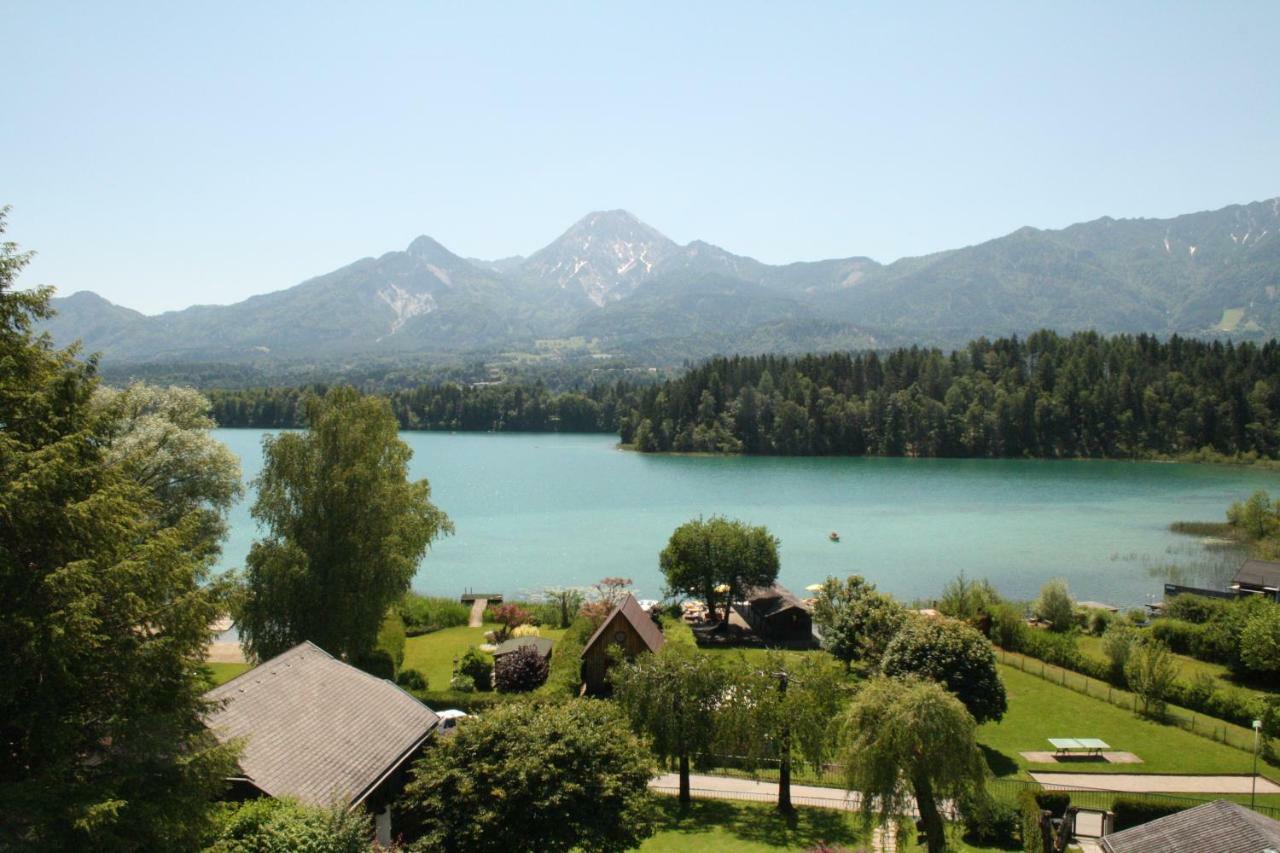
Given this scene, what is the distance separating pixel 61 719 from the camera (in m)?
10.5

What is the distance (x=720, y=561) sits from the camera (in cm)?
4112

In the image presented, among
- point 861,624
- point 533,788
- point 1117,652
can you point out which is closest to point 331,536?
point 533,788

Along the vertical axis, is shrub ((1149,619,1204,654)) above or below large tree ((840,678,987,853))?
below

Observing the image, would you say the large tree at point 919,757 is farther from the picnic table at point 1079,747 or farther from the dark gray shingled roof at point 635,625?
the dark gray shingled roof at point 635,625

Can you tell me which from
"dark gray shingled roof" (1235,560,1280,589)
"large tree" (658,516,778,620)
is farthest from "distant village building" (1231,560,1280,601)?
"large tree" (658,516,778,620)

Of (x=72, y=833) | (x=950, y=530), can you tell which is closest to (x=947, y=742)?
(x=72, y=833)

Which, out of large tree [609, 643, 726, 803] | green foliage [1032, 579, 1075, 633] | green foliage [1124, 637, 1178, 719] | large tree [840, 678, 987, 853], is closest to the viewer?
large tree [840, 678, 987, 853]

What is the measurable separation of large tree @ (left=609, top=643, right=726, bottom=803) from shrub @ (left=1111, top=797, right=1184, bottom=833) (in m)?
9.26

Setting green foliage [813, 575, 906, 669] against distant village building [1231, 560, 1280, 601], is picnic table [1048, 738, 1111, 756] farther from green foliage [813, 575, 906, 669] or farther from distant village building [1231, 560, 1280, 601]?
distant village building [1231, 560, 1280, 601]

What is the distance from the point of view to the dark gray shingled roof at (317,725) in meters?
15.5

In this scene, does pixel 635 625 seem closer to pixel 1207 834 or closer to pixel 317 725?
pixel 317 725

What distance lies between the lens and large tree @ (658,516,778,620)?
135 ft

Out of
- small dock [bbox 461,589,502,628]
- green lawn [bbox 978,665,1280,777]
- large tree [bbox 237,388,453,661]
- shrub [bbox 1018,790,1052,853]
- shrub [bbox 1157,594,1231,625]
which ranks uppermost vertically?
large tree [bbox 237,388,453,661]

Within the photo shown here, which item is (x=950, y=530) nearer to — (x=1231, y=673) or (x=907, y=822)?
(x=1231, y=673)
